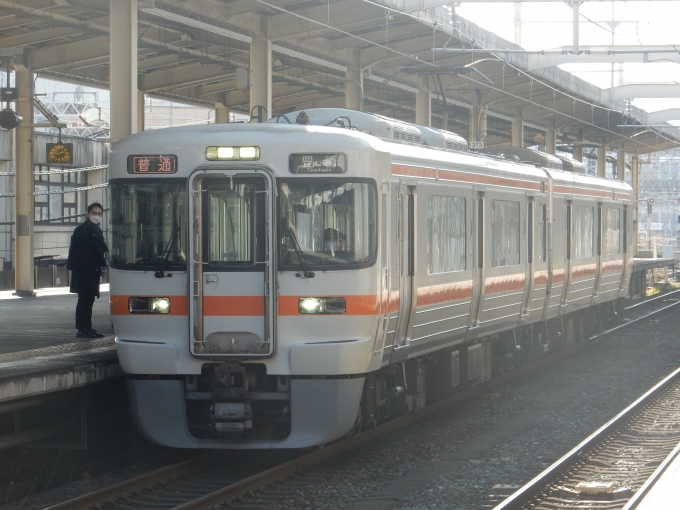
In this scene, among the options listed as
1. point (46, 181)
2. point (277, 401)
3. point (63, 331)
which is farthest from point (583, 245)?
point (46, 181)

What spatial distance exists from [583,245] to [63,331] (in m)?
8.40

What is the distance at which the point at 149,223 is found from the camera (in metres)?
8.77

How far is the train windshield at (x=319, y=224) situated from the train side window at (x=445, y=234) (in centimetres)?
180

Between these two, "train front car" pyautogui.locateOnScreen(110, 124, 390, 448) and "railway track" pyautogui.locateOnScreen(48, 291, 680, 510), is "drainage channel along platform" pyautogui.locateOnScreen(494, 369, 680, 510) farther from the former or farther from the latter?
"train front car" pyautogui.locateOnScreen(110, 124, 390, 448)

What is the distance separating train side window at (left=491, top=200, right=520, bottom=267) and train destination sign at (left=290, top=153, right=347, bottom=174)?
4.00 meters

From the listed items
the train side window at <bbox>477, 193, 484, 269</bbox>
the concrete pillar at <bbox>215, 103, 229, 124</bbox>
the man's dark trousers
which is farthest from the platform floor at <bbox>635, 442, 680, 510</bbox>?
the concrete pillar at <bbox>215, 103, 229, 124</bbox>

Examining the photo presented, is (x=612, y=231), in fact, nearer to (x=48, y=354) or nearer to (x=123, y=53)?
(x=123, y=53)

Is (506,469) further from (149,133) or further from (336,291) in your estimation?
(149,133)

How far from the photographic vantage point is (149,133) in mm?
8977

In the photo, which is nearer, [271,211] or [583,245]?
[271,211]

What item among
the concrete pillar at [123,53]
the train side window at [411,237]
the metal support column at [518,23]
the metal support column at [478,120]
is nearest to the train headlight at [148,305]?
the train side window at [411,237]

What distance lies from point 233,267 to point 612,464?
3563 mm

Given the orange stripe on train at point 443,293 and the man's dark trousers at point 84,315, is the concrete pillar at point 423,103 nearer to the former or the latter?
the orange stripe on train at point 443,293

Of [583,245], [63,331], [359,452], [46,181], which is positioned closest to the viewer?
[359,452]
